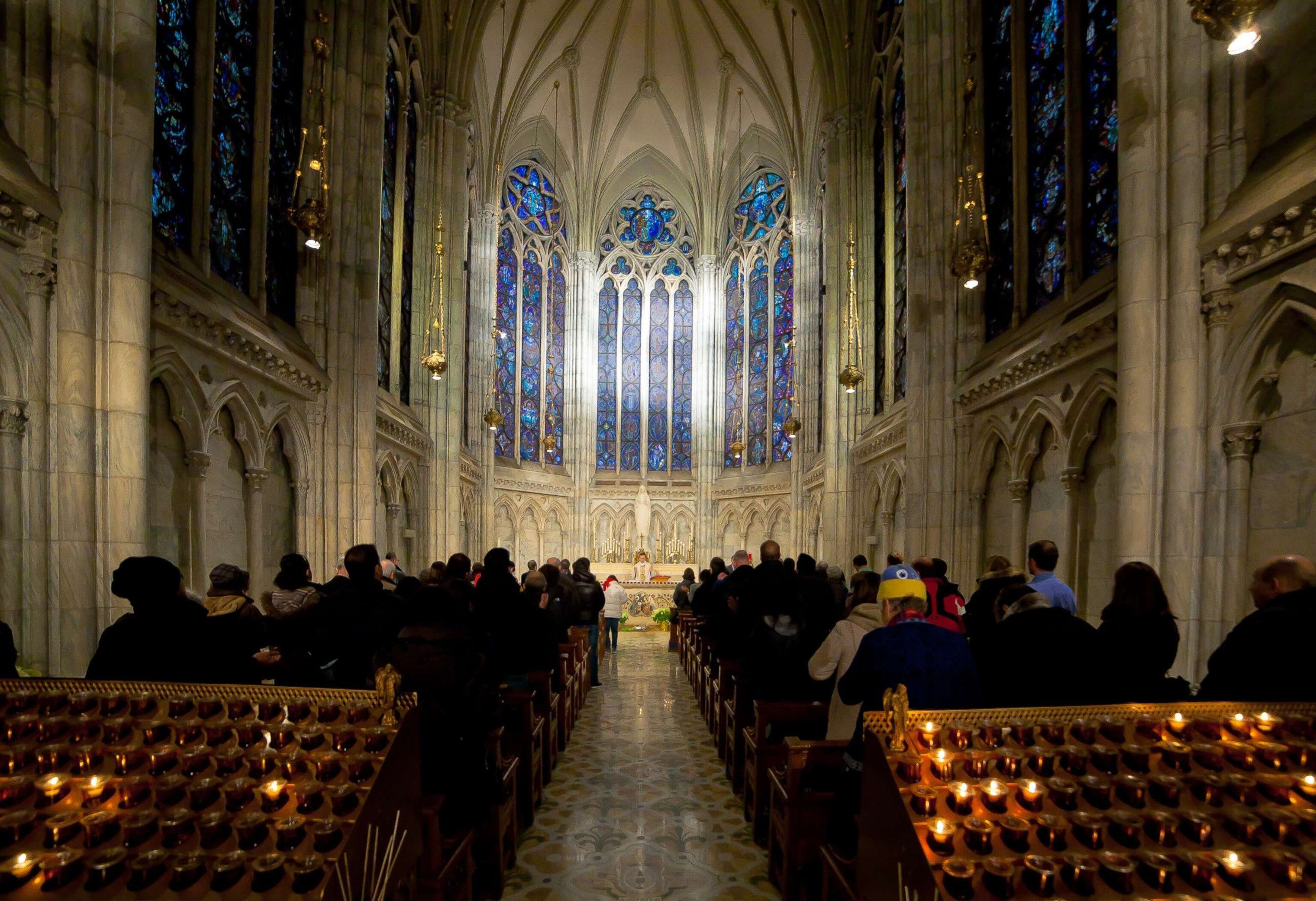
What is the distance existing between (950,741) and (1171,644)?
5.02ft

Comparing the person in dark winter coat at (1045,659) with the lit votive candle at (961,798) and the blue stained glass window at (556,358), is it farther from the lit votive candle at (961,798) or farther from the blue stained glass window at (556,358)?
the blue stained glass window at (556,358)

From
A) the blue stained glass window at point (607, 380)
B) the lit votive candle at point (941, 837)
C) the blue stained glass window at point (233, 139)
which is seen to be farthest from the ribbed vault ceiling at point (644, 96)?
the lit votive candle at point (941, 837)

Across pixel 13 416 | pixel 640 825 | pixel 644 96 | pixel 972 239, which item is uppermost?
pixel 644 96

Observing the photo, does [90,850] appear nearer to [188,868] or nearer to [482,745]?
[188,868]

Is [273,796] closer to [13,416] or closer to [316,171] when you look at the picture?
[13,416]

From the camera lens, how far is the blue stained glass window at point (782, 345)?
24.2m

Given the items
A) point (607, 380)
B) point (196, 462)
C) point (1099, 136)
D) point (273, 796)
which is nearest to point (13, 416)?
point (196, 462)

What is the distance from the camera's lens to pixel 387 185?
1359cm

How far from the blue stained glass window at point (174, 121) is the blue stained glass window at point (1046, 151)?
9824mm

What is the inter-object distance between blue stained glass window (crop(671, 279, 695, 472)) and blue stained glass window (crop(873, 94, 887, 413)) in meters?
11.4

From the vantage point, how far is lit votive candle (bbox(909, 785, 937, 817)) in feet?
6.79

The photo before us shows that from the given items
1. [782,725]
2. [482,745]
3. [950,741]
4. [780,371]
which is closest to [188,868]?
[482,745]

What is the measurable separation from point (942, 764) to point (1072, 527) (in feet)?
21.7

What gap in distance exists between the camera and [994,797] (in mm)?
2096
